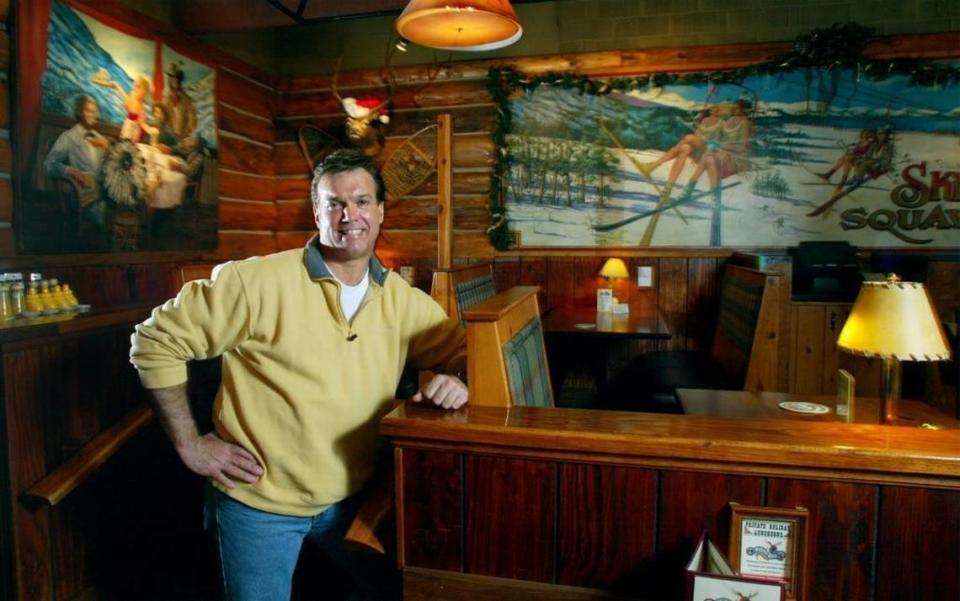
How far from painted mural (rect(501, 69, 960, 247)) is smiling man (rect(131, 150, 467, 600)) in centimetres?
395

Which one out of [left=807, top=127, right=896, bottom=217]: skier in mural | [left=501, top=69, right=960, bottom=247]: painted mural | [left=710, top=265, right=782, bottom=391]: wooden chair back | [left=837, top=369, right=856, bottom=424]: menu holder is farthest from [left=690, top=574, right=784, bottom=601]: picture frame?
[left=807, top=127, right=896, bottom=217]: skier in mural

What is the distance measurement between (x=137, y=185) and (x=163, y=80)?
82cm

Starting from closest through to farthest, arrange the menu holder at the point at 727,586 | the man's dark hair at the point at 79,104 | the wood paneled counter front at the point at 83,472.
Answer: the menu holder at the point at 727,586, the wood paneled counter front at the point at 83,472, the man's dark hair at the point at 79,104

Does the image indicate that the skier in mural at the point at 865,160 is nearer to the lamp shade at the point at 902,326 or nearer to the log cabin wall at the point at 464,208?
the log cabin wall at the point at 464,208

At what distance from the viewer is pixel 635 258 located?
216 inches

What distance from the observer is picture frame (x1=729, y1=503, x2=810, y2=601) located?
115cm

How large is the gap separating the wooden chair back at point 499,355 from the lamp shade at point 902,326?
0.96 m

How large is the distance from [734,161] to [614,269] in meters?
1.37

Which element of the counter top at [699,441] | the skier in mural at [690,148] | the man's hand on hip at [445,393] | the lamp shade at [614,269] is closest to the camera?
the counter top at [699,441]

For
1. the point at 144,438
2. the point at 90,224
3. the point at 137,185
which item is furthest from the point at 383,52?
the point at 144,438

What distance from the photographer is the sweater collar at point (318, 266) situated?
1.79 metres

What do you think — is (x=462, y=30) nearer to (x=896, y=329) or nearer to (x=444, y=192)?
(x=896, y=329)

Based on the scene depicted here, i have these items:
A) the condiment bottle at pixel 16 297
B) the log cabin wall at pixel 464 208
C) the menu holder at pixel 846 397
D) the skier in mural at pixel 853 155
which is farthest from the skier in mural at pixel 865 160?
the condiment bottle at pixel 16 297

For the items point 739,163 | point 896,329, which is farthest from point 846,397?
point 739,163
